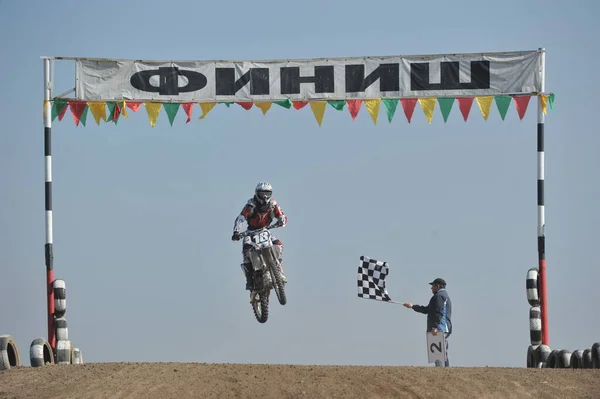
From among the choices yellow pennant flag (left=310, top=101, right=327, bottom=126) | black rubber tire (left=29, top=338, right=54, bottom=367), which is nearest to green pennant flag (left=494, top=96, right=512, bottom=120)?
yellow pennant flag (left=310, top=101, right=327, bottom=126)

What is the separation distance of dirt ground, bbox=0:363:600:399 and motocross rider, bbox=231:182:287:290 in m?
3.81

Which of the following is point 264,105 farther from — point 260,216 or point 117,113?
point 117,113

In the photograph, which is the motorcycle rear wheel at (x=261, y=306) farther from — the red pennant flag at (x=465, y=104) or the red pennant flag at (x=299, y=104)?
the red pennant flag at (x=465, y=104)

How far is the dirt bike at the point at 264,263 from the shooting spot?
2103 centimetres

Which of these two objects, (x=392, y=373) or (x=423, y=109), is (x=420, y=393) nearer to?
(x=392, y=373)

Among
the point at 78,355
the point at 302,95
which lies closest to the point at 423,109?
the point at 302,95

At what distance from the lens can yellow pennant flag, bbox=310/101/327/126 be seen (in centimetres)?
2205

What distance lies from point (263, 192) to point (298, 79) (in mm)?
2540

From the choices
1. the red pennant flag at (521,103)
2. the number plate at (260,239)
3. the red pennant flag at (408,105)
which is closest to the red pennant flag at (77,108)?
the number plate at (260,239)

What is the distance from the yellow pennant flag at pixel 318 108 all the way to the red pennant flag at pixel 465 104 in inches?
105

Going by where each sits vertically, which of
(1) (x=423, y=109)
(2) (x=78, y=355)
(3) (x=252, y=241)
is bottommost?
(2) (x=78, y=355)

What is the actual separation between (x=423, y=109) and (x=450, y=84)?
0.72m

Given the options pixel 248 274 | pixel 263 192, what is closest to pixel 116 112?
pixel 263 192

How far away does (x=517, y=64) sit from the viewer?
21828 millimetres
